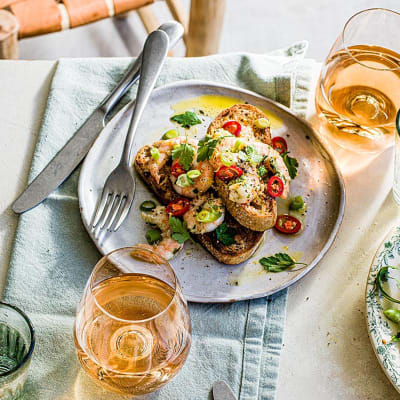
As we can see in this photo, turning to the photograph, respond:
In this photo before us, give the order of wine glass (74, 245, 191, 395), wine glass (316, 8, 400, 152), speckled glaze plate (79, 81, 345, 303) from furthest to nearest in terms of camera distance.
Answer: wine glass (316, 8, 400, 152) → speckled glaze plate (79, 81, 345, 303) → wine glass (74, 245, 191, 395)

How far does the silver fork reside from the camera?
1266mm

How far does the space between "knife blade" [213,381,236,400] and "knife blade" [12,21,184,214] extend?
558 mm

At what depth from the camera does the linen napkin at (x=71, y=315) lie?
1.11 m

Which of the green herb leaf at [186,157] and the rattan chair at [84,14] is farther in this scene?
the rattan chair at [84,14]

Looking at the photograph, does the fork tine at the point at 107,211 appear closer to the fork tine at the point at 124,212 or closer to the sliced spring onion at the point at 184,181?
the fork tine at the point at 124,212

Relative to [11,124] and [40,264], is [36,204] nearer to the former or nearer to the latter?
[40,264]

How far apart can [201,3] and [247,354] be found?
1310 mm

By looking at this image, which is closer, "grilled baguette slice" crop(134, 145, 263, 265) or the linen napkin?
the linen napkin

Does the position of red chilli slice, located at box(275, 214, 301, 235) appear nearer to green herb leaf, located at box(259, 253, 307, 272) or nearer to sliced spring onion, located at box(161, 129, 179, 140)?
green herb leaf, located at box(259, 253, 307, 272)

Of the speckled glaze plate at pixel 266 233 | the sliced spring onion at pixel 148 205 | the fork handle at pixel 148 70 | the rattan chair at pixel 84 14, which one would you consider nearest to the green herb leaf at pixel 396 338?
the speckled glaze plate at pixel 266 233

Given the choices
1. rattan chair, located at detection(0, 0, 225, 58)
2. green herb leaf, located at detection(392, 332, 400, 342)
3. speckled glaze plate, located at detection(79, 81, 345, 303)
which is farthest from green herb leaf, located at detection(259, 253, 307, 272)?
rattan chair, located at detection(0, 0, 225, 58)

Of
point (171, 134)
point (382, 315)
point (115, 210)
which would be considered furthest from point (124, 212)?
point (382, 315)

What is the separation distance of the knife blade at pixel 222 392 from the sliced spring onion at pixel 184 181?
0.41 meters

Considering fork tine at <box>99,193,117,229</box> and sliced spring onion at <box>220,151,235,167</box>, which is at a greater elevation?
sliced spring onion at <box>220,151,235,167</box>
